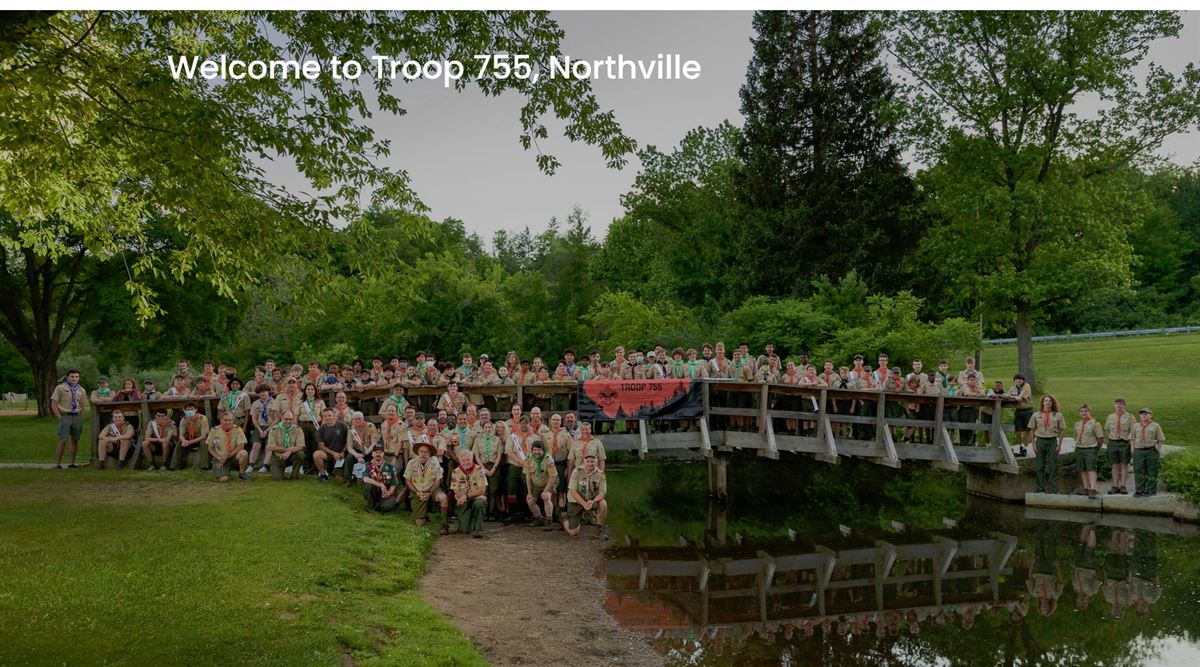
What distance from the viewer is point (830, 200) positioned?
3803 centimetres

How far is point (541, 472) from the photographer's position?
17344 millimetres

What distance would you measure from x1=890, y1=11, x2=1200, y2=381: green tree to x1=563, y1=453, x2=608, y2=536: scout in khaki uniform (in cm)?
1925

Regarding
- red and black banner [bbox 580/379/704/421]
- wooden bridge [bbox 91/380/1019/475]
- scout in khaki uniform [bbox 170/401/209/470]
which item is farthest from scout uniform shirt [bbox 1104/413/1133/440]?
scout in khaki uniform [bbox 170/401/209/470]

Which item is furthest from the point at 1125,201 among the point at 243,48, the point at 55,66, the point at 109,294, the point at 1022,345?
the point at 109,294

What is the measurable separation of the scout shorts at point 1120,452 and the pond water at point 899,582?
49.6 inches

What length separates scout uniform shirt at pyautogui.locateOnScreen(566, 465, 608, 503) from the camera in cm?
1697

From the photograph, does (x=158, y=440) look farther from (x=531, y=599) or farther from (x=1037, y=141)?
(x=1037, y=141)

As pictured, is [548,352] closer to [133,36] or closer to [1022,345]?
[1022,345]

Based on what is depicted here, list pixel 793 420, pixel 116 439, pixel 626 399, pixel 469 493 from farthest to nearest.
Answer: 1. pixel 793 420
2. pixel 626 399
3. pixel 116 439
4. pixel 469 493

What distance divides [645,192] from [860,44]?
581 inches

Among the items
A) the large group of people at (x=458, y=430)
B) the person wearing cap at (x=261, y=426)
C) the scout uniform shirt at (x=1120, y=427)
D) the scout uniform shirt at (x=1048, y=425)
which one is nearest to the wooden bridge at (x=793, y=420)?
the large group of people at (x=458, y=430)

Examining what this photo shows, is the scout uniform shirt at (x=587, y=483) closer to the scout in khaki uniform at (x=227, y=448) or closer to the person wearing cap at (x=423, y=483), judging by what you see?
the person wearing cap at (x=423, y=483)

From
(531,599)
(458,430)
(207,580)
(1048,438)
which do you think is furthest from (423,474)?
(1048,438)

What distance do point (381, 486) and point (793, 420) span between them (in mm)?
9911
